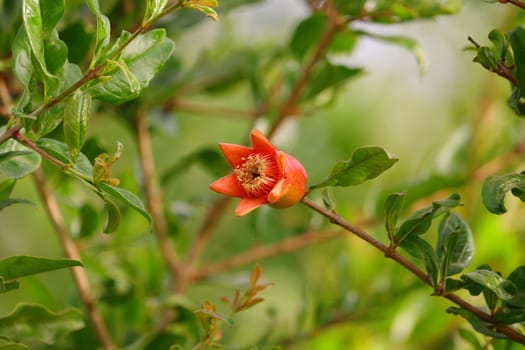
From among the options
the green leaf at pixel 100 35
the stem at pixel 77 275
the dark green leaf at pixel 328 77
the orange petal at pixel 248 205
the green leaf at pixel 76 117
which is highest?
the green leaf at pixel 100 35

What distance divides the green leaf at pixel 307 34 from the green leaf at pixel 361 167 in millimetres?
401

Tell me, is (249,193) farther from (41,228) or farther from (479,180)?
(41,228)

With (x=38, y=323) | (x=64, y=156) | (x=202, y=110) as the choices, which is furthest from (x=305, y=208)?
(x=64, y=156)

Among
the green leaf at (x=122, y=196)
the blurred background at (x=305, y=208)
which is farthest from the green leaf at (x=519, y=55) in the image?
the green leaf at (x=122, y=196)

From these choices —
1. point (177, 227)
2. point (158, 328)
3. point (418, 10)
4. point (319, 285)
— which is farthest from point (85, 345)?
point (319, 285)

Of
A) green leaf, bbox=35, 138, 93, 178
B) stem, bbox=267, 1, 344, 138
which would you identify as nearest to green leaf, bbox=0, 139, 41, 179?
green leaf, bbox=35, 138, 93, 178

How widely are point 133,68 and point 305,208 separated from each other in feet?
1.91

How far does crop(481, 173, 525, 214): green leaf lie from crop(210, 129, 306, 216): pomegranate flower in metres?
0.12

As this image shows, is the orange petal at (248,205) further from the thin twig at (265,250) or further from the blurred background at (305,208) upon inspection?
the thin twig at (265,250)

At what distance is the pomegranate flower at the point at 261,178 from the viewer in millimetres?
586

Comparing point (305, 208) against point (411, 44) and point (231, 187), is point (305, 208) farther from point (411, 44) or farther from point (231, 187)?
point (231, 187)

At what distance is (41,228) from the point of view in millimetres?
1635

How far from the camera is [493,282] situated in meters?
0.57

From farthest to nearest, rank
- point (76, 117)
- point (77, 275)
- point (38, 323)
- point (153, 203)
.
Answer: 1. point (153, 203)
2. point (77, 275)
3. point (38, 323)
4. point (76, 117)
